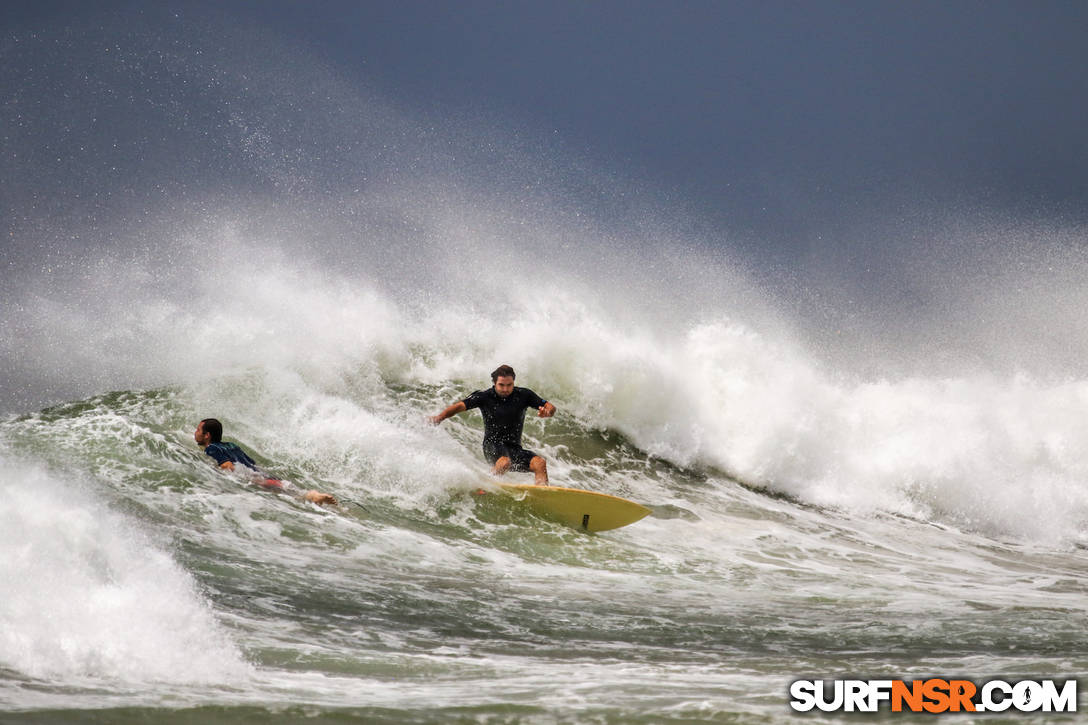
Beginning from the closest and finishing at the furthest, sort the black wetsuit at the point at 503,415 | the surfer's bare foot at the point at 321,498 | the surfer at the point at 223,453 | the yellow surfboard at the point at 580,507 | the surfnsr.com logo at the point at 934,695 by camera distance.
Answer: the surfnsr.com logo at the point at 934,695 → the surfer's bare foot at the point at 321,498 → the surfer at the point at 223,453 → the yellow surfboard at the point at 580,507 → the black wetsuit at the point at 503,415

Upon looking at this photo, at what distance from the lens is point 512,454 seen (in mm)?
9172

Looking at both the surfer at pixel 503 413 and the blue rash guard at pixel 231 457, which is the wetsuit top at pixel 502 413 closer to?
the surfer at pixel 503 413

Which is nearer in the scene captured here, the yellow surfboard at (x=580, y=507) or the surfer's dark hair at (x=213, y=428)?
the surfer's dark hair at (x=213, y=428)

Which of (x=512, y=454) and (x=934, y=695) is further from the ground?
(x=512, y=454)

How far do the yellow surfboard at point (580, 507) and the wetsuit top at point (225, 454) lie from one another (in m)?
2.59

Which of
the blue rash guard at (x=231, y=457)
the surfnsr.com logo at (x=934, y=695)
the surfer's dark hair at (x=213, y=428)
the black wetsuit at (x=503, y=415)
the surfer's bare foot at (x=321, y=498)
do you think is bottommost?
the surfnsr.com logo at (x=934, y=695)

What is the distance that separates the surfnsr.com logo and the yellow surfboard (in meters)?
4.42

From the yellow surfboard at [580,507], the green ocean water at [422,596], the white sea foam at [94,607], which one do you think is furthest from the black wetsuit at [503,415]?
the white sea foam at [94,607]

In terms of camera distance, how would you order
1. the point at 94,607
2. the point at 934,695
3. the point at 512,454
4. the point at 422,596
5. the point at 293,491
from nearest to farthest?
the point at 934,695
the point at 94,607
the point at 422,596
the point at 293,491
the point at 512,454

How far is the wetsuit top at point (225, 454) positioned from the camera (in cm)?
830

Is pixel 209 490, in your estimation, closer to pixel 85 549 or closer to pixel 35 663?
pixel 85 549

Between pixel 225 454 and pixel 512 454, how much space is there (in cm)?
270

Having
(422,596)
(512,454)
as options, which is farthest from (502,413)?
(422,596)

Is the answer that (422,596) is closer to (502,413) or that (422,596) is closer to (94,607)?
(94,607)
